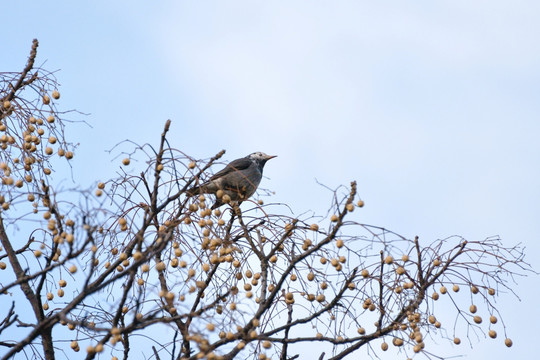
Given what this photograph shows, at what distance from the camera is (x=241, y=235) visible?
6637mm

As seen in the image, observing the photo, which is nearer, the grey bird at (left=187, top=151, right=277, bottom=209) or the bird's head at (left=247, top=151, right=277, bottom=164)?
the grey bird at (left=187, top=151, right=277, bottom=209)

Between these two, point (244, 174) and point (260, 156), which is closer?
point (244, 174)

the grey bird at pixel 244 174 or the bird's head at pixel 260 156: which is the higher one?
the bird's head at pixel 260 156

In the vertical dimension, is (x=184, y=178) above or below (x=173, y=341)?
above

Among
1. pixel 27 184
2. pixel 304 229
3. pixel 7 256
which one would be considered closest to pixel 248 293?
pixel 304 229

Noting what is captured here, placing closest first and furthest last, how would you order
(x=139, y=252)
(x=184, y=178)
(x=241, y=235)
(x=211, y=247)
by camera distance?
1. (x=139, y=252)
2. (x=211, y=247)
3. (x=184, y=178)
4. (x=241, y=235)

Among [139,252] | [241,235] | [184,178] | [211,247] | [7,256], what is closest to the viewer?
[139,252]

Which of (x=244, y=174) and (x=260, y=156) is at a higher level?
(x=260, y=156)

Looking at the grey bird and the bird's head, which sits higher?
the bird's head

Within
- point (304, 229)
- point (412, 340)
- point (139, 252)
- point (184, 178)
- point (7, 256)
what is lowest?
point (412, 340)

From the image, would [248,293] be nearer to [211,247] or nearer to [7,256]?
[211,247]

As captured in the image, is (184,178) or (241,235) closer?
(184,178)

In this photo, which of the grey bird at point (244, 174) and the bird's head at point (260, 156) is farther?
the bird's head at point (260, 156)

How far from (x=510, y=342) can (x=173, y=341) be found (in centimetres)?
273
